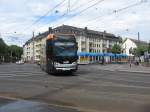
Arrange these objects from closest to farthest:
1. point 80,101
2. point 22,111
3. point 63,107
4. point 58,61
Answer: point 22,111
point 63,107
point 80,101
point 58,61

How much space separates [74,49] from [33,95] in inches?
686

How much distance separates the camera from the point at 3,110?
1253cm

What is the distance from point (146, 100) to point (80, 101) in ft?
8.21

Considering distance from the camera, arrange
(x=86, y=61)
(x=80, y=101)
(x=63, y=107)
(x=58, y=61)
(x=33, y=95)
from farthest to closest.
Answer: (x=86, y=61) < (x=58, y=61) < (x=33, y=95) < (x=80, y=101) < (x=63, y=107)

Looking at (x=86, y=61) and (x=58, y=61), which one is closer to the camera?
(x=58, y=61)

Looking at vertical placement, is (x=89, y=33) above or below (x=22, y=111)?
above

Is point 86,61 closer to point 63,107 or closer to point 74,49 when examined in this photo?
point 74,49

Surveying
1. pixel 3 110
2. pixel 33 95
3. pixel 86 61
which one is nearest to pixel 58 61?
pixel 33 95

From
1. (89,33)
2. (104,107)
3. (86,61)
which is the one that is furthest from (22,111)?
(89,33)

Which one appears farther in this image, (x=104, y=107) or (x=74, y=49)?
(x=74, y=49)

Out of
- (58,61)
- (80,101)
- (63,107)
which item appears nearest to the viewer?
(63,107)

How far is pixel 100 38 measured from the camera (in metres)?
196

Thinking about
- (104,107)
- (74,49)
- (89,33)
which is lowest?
(104,107)

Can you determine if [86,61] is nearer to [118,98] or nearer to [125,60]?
[125,60]
